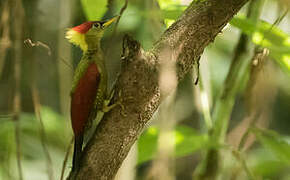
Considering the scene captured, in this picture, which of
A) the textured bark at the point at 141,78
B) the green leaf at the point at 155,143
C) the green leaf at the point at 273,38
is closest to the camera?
the textured bark at the point at 141,78

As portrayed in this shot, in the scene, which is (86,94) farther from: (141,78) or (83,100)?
(141,78)

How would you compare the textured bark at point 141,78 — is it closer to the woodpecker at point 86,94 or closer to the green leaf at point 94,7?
the woodpecker at point 86,94

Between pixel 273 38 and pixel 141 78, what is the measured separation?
513 millimetres

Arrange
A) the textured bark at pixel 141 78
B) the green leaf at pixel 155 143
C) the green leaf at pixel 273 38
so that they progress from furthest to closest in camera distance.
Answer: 1. the green leaf at pixel 155 143
2. the green leaf at pixel 273 38
3. the textured bark at pixel 141 78

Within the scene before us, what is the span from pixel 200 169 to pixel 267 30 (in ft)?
1.68

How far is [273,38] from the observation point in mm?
1317

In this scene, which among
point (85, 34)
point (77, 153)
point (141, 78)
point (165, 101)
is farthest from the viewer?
point (85, 34)

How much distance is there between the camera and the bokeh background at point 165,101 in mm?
1314

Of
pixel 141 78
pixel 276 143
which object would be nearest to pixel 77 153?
pixel 141 78

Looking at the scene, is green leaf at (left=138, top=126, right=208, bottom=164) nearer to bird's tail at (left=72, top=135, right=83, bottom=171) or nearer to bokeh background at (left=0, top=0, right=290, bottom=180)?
bokeh background at (left=0, top=0, right=290, bottom=180)

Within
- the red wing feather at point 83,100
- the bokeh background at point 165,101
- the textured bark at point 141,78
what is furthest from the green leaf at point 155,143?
the textured bark at point 141,78

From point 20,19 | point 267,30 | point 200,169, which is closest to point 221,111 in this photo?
point 200,169

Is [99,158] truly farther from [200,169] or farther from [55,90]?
[55,90]

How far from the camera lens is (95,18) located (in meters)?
1.37
